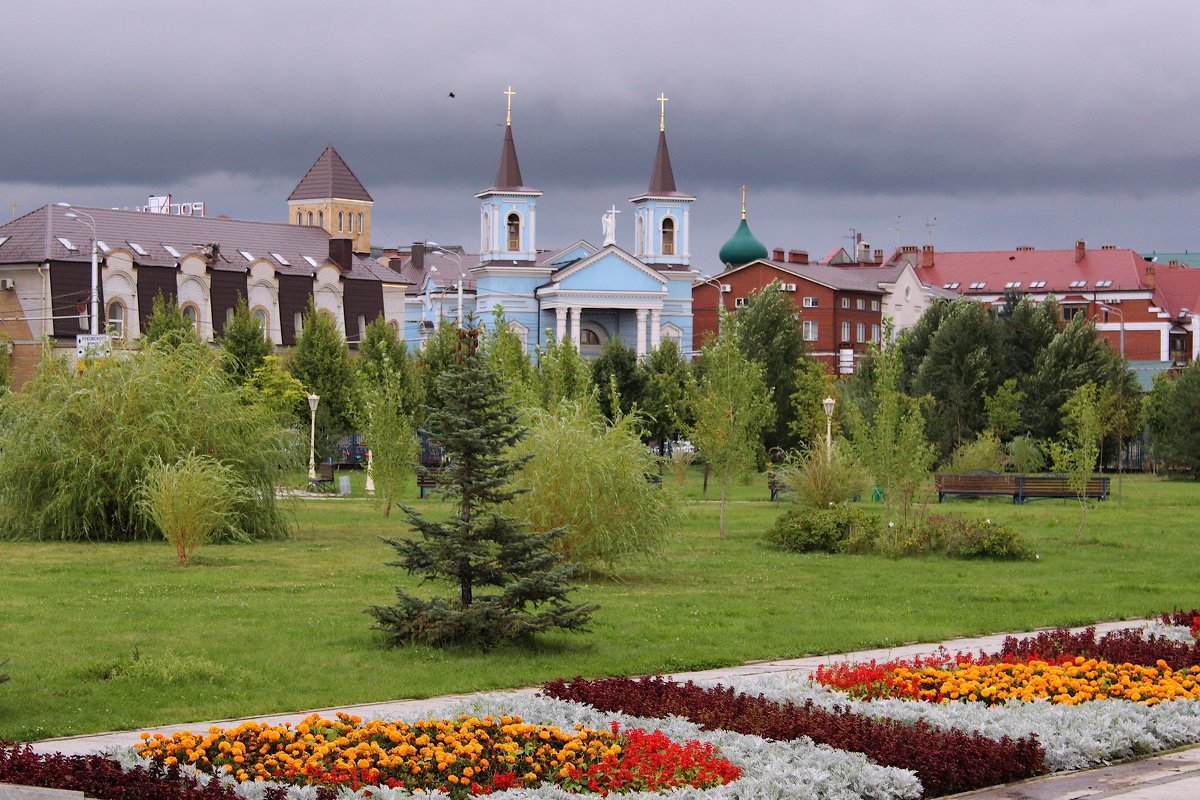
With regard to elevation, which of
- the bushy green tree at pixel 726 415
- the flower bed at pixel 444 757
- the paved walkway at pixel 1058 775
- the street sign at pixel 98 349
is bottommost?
the paved walkway at pixel 1058 775

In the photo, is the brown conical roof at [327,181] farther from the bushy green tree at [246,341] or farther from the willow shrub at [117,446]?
the willow shrub at [117,446]

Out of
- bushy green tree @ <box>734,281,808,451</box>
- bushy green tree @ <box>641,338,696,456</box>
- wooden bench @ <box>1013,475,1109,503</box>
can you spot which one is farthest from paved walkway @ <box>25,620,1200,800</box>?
bushy green tree @ <box>734,281,808,451</box>

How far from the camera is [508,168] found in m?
82.3

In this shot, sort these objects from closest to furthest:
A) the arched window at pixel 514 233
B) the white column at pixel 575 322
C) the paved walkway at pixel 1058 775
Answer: the paved walkway at pixel 1058 775
the white column at pixel 575 322
the arched window at pixel 514 233

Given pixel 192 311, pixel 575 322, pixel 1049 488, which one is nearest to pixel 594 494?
pixel 1049 488

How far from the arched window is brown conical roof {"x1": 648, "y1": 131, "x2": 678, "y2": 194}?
25.4ft

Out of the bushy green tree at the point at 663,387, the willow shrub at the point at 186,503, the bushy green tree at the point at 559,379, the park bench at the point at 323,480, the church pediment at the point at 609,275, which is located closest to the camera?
the willow shrub at the point at 186,503

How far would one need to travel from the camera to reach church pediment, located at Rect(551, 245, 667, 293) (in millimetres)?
80938

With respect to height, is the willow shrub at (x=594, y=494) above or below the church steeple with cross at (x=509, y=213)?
below

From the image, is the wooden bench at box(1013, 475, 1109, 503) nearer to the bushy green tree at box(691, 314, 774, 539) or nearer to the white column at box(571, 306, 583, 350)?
the bushy green tree at box(691, 314, 774, 539)

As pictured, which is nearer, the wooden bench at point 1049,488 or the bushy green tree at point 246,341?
the wooden bench at point 1049,488

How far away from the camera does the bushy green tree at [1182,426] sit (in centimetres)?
5131

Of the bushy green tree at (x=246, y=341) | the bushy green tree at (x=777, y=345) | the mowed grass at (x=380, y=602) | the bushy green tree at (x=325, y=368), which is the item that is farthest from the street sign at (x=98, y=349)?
the bushy green tree at (x=777, y=345)

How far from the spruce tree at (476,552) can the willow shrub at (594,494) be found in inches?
211
